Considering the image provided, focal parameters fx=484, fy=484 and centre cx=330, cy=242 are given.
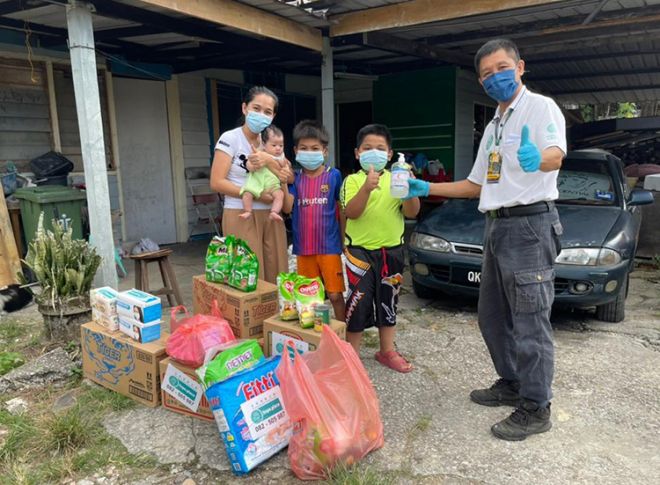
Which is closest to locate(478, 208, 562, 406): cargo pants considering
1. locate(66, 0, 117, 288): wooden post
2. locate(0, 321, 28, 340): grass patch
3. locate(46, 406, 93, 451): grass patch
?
locate(46, 406, 93, 451): grass patch

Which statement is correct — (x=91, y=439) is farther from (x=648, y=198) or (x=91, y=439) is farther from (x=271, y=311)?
(x=648, y=198)

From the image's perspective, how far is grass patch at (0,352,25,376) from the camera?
3314 millimetres

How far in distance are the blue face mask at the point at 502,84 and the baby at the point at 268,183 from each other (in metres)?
1.24

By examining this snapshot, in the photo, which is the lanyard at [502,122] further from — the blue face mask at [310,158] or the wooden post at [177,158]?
the wooden post at [177,158]

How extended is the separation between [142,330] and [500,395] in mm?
2148

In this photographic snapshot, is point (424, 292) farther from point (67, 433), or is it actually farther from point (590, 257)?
point (67, 433)

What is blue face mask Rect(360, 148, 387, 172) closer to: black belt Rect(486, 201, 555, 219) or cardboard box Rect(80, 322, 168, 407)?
black belt Rect(486, 201, 555, 219)

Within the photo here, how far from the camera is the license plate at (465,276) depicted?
4.06 m

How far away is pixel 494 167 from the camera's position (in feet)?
8.11

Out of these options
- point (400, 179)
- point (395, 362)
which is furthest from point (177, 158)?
point (400, 179)

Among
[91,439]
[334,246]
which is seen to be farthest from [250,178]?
[91,439]

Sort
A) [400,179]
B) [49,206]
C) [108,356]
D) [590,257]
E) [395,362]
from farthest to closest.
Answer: [49,206] < [590,257] < [395,362] < [108,356] < [400,179]

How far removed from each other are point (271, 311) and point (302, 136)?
1.08 metres

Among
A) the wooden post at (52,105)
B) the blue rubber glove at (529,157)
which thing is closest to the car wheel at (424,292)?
the blue rubber glove at (529,157)
